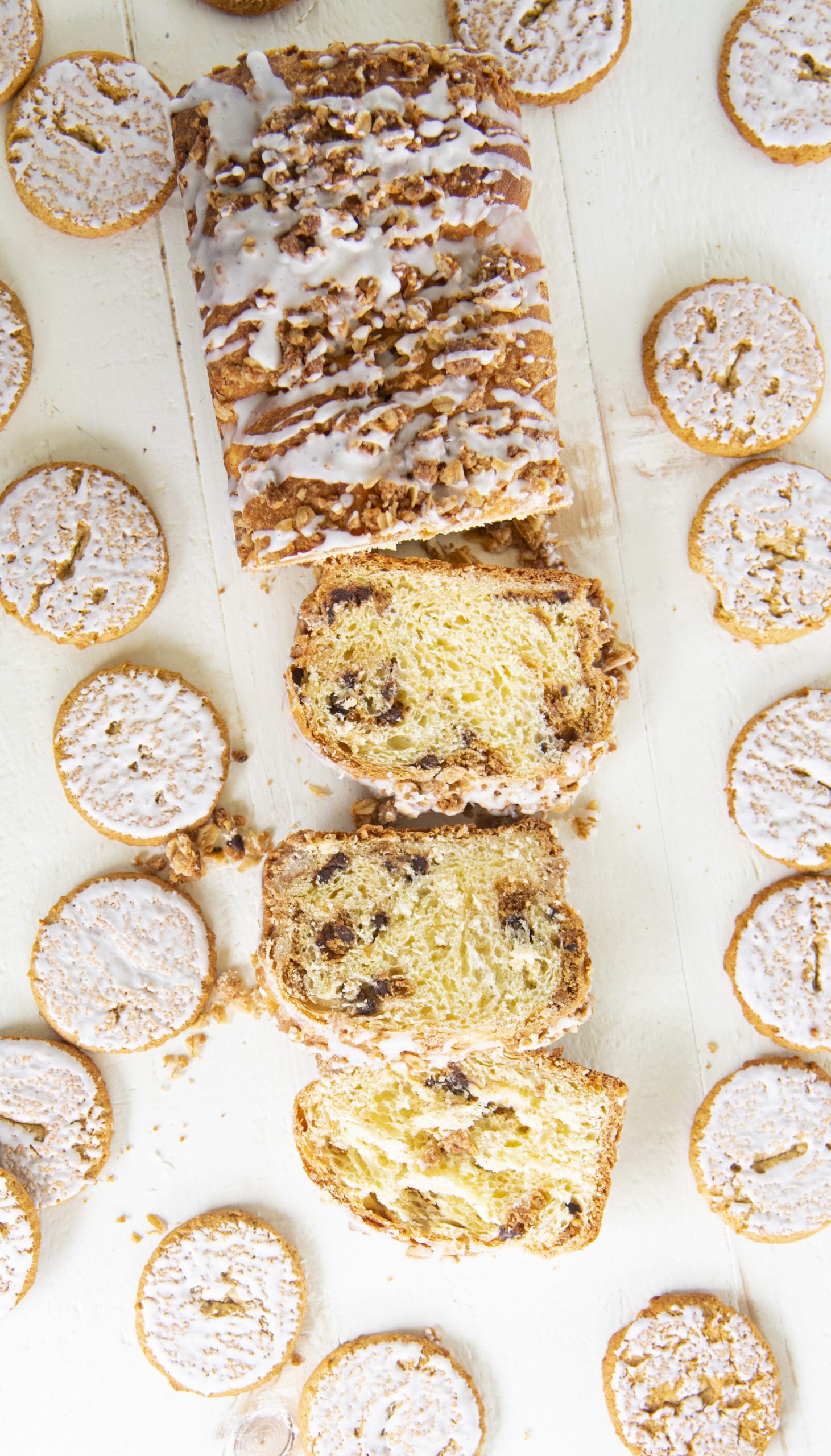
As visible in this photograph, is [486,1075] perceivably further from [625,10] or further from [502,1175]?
[625,10]

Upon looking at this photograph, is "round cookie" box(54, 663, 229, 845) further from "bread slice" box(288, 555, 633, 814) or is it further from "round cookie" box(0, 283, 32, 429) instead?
"round cookie" box(0, 283, 32, 429)

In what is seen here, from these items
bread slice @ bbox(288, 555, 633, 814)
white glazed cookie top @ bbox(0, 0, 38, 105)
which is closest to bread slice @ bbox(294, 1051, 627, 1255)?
bread slice @ bbox(288, 555, 633, 814)

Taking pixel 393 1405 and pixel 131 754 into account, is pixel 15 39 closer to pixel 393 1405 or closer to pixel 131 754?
pixel 131 754

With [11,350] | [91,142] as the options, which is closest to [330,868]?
[11,350]

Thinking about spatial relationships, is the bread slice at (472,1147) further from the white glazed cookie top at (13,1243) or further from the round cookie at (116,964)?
the white glazed cookie top at (13,1243)

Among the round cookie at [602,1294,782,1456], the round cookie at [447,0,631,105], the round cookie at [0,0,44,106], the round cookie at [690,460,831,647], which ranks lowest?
the round cookie at [602,1294,782,1456]

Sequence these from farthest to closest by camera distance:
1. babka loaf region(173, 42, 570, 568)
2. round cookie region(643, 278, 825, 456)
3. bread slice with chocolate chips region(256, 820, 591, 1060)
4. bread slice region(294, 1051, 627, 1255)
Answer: round cookie region(643, 278, 825, 456)
bread slice region(294, 1051, 627, 1255)
bread slice with chocolate chips region(256, 820, 591, 1060)
babka loaf region(173, 42, 570, 568)

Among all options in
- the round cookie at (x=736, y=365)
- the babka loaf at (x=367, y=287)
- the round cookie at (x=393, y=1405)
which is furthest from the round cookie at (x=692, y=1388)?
the round cookie at (x=736, y=365)
